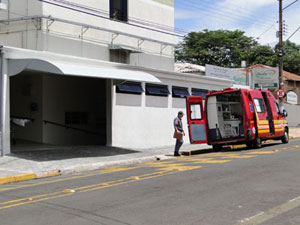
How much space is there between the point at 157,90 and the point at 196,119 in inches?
141

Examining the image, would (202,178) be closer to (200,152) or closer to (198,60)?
(200,152)

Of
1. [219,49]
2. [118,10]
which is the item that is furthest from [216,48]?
[118,10]

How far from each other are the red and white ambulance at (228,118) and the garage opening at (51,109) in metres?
4.27

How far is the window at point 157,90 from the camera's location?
20911 mm

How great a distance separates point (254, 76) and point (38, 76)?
2348cm

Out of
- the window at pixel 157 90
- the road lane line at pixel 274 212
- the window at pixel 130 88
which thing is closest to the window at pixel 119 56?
the window at pixel 157 90

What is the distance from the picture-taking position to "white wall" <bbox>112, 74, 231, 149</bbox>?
19.1m

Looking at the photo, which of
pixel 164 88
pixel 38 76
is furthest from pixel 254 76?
pixel 38 76

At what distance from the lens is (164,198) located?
7.65 m

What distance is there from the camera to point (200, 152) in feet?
62.1

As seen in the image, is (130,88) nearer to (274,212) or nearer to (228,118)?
(228,118)

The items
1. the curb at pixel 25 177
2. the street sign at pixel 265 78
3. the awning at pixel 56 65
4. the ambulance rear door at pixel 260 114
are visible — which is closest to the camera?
the curb at pixel 25 177

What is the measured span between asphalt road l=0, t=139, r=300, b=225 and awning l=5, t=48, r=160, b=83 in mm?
4119

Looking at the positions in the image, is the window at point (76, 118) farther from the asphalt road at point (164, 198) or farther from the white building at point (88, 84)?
the asphalt road at point (164, 198)
